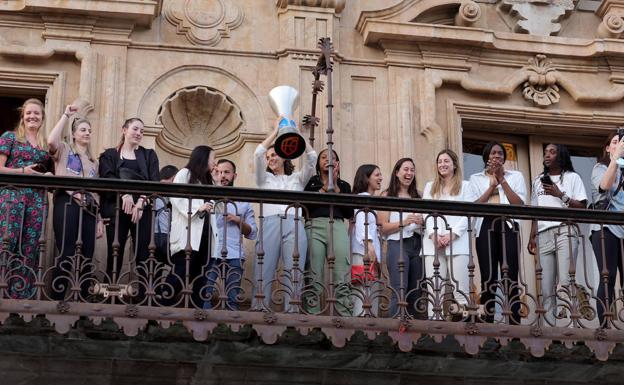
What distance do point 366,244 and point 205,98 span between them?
3219mm

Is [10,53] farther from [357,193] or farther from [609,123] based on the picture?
[609,123]

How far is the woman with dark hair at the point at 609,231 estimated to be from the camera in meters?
13.1

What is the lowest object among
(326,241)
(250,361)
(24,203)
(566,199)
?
(250,361)

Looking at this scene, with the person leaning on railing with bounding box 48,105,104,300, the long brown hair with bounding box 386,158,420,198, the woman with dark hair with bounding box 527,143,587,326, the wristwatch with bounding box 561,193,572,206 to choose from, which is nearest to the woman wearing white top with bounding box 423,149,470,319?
the long brown hair with bounding box 386,158,420,198

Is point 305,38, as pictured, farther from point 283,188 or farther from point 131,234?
point 131,234

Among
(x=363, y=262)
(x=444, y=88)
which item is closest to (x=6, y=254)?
(x=363, y=262)

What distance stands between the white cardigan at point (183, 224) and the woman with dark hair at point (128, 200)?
20 centimetres

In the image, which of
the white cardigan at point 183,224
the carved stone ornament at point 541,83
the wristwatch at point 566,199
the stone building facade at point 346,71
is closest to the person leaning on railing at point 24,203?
the white cardigan at point 183,224

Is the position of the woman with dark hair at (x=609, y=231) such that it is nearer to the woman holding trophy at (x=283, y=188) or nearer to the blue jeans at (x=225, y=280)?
the woman holding trophy at (x=283, y=188)

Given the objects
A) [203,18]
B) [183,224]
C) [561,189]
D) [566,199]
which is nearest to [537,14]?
[561,189]

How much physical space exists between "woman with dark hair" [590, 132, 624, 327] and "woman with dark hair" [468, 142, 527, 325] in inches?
26.1

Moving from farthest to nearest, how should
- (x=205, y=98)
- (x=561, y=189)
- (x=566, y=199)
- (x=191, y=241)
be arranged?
1. (x=205, y=98)
2. (x=561, y=189)
3. (x=566, y=199)
4. (x=191, y=241)

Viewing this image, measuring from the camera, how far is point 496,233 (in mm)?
13445

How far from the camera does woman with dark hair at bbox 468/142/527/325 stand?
42.6 feet
